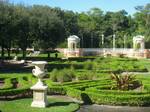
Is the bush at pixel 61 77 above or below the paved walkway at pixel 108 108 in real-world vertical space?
above

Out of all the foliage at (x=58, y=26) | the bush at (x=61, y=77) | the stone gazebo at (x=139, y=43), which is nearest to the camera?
the bush at (x=61, y=77)

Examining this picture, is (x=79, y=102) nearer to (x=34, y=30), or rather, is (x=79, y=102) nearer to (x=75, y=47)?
(x=34, y=30)

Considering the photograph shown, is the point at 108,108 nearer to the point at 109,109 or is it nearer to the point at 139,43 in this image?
the point at 109,109

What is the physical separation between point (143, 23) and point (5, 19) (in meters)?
70.8

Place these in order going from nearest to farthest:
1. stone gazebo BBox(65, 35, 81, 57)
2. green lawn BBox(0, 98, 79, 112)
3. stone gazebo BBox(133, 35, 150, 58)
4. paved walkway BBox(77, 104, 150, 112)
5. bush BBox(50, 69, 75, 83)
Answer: green lawn BBox(0, 98, 79, 112) < paved walkway BBox(77, 104, 150, 112) < bush BBox(50, 69, 75, 83) < stone gazebo BBox(133, 35, 150, 58) < stone gazebo BBox(65, 35, 81, 57)

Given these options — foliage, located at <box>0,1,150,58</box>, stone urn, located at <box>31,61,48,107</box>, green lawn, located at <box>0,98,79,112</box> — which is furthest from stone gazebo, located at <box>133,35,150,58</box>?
stone urn, located at <box>31,61,48,107</box>

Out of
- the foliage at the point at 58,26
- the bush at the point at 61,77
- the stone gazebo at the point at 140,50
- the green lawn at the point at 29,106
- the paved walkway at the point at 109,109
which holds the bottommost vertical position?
the paved walkway at the point at 109,109

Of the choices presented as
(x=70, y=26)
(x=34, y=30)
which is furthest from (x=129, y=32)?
(x=34, y=30)

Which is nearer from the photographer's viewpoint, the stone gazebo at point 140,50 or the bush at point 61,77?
the bush at point 61,77

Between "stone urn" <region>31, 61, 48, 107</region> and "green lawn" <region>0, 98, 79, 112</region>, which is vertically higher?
"stone urn" <region>31, 61, 48, 107</region>

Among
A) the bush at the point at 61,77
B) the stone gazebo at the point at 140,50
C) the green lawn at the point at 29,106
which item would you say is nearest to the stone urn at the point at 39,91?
the green lawn at the point at 29,106

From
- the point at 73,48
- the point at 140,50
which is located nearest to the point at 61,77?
the point at 140,50

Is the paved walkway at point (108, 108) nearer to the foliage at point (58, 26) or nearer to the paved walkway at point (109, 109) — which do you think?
the paved walkway at point (109, 109)

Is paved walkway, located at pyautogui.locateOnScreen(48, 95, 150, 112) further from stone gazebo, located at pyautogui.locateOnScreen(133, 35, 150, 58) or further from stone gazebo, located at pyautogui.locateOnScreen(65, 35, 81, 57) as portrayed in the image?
stone gazebo, located at pyautogui.locateOnScreen(133, 35, 150, 58)
